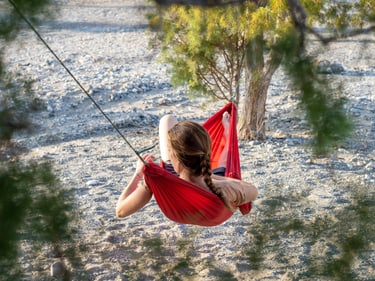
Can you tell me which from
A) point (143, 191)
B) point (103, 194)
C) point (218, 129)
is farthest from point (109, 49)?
point (143, 191)

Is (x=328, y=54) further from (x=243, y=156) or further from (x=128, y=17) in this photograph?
(x=128, y=17)

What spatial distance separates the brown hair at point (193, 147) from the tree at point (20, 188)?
1232 mm

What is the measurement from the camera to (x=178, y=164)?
2.86 m

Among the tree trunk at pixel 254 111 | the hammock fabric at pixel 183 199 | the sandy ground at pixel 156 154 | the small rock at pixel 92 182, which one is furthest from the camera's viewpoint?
the tree trunk at pixel 254 111

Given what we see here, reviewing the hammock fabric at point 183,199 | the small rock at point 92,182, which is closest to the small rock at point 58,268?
the hammock fabric at point 183,199

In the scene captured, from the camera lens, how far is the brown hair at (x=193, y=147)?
2.79 meters

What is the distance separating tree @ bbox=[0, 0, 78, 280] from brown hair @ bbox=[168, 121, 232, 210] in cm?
123

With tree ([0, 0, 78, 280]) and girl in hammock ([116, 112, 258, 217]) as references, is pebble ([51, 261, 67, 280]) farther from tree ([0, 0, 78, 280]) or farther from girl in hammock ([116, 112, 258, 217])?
girl in hammock ([116, 112, 258, 217])

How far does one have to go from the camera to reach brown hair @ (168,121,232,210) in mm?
2793

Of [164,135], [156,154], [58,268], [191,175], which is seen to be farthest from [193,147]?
[156,154]

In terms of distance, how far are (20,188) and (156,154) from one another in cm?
402

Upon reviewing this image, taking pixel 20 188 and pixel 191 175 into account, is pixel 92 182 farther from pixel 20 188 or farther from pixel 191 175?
pixel 20 188

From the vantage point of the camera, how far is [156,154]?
5531mm

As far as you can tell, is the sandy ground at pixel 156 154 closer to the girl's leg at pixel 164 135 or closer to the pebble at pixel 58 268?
the pebble at pixel 58 268
